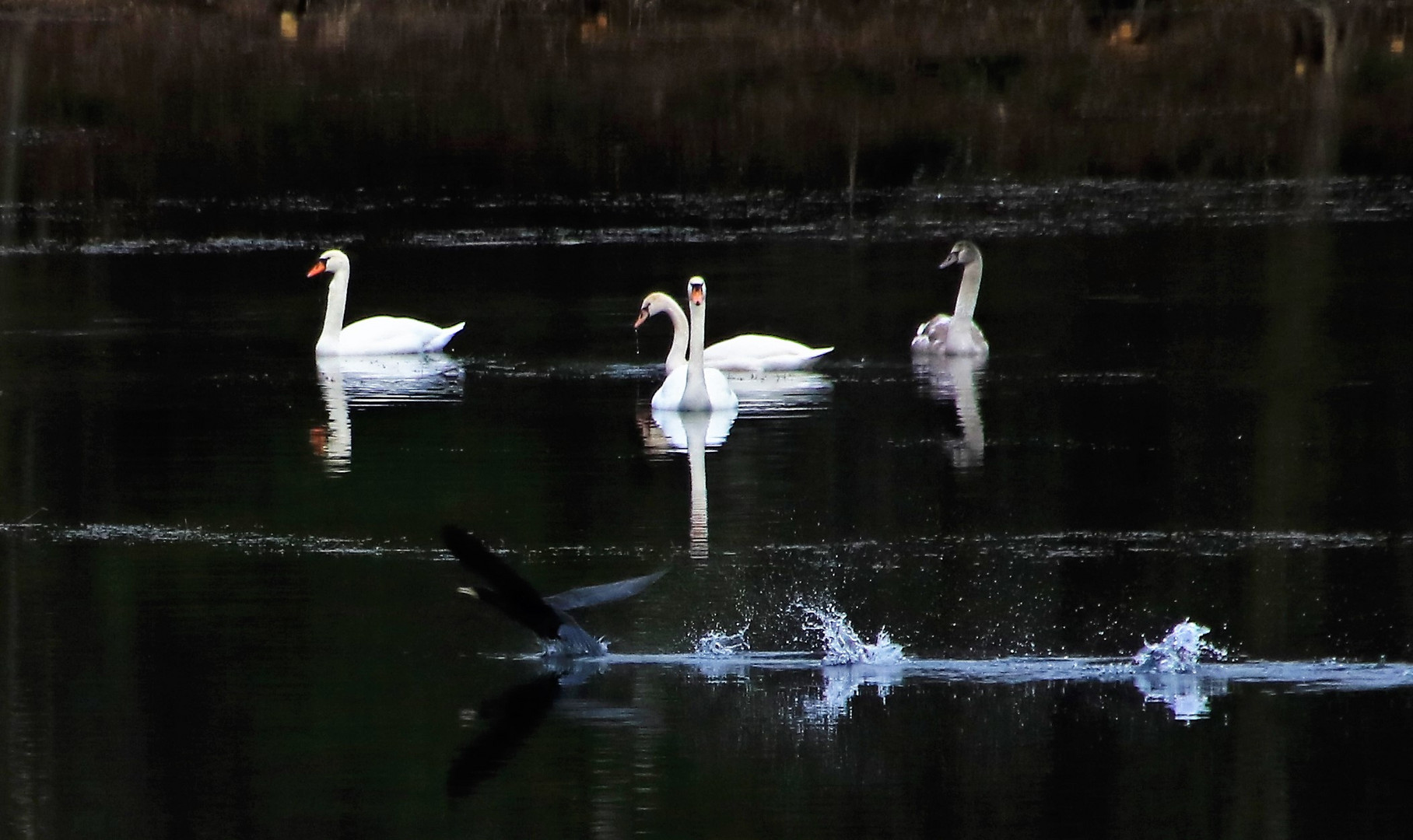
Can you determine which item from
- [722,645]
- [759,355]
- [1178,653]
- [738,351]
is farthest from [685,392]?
[1178,653]

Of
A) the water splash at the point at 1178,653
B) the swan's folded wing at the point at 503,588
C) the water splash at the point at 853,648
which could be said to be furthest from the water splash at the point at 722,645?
the water splash at the point at 1178,653

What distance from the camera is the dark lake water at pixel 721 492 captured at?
8.27 m

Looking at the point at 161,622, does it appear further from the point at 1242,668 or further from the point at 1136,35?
the point at 1136,35

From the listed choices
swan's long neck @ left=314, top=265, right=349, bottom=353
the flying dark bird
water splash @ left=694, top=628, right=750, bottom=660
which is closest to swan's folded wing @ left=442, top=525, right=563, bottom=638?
the flying dark bird

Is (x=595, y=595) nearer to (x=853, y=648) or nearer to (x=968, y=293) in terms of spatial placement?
(x=853, y=648)

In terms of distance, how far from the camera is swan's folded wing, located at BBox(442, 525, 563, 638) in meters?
8.76

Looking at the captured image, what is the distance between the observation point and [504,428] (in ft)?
50.9

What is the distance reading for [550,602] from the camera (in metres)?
9.48

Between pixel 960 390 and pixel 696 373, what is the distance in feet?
6.19

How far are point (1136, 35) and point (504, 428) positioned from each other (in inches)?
1054

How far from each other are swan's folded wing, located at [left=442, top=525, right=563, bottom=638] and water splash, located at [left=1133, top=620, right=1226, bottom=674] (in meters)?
2.03

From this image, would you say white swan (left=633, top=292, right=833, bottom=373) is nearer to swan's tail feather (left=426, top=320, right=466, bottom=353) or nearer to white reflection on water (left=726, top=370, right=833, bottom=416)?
white reflection on water (left=726, top=370, right=833, bottom=416)

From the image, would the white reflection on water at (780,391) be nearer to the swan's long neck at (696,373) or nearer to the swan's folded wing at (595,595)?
the swan's long neck at (696,373)

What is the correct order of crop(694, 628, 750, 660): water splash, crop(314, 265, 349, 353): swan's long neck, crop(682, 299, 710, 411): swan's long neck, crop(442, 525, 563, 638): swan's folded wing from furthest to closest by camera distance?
crop(314, 265, 349, 353): swan's long neck, crop(682, 299, 710, 411): swan's long neck, crop(694, 628, 750, 660): water splash, crop(442, 525, 563, 638): swan's folded wing
